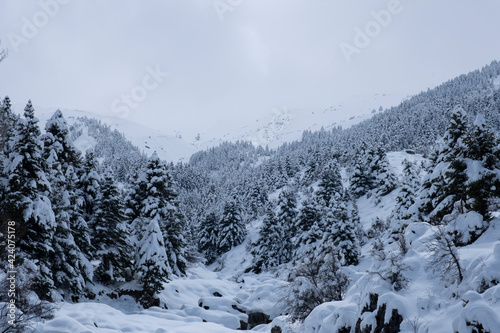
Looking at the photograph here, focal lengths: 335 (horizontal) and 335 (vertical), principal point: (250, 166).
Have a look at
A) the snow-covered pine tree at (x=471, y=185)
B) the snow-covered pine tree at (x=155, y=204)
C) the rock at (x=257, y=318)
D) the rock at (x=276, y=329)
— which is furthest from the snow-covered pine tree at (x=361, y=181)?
the rock at (x=276, y=329)

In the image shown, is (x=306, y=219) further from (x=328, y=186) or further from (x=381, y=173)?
(x=381, y=173)

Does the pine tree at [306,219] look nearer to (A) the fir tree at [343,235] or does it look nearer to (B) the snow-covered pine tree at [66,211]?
(A) the fir tree at [343,235]

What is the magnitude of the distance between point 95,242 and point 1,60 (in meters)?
20.6

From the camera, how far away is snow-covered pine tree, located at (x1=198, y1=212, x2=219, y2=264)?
226 ft

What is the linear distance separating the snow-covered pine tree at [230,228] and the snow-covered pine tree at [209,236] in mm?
2370

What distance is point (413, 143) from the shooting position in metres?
122

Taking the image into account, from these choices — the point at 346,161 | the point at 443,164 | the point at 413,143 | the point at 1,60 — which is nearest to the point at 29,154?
the point at 1,60

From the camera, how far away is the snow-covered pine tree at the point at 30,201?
19.7m

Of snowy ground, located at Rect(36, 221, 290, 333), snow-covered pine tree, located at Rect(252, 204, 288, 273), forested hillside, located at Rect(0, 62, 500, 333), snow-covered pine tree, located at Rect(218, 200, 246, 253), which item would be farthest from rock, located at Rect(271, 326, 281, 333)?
snow-covered pine tree, located at Rect(218, 200, 246, 253)

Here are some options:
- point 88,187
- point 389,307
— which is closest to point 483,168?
point 389,307

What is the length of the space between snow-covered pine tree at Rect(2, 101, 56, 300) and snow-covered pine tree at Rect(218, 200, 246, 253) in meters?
45.7

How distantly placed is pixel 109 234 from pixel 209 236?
4253cm

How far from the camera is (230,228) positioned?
66.2 meters

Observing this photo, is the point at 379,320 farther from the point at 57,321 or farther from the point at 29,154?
the point at 29,154
